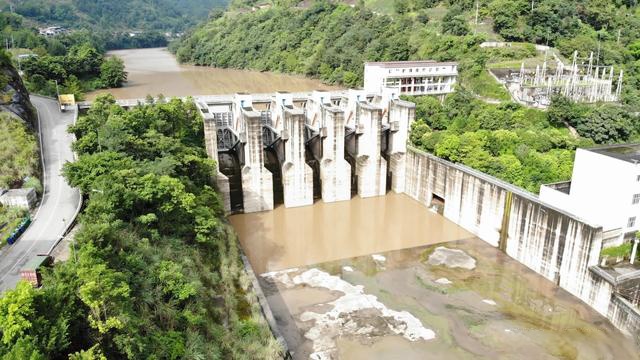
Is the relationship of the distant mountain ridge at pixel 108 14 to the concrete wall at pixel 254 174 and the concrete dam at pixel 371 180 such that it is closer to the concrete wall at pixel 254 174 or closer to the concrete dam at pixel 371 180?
the concrete dam at pixel 371 180

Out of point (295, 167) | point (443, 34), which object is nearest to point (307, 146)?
point (295, 167)

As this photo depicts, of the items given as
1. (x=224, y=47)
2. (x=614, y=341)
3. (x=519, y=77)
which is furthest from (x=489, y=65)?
(x=224, y=47)

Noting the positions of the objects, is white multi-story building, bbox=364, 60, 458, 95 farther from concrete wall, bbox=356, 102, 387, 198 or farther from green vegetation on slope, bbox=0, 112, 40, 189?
green vegetation on slope, bbox=0, 112, 40, 189

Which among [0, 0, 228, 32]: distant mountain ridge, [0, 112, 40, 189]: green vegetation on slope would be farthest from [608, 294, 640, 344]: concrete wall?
[0, 0, 228, 32]: distant mountain ridge

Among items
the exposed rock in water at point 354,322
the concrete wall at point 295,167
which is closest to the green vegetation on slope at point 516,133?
the concrete wall at point 295,167

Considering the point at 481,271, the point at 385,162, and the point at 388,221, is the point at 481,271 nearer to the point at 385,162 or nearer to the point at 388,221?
the point at 388,221
